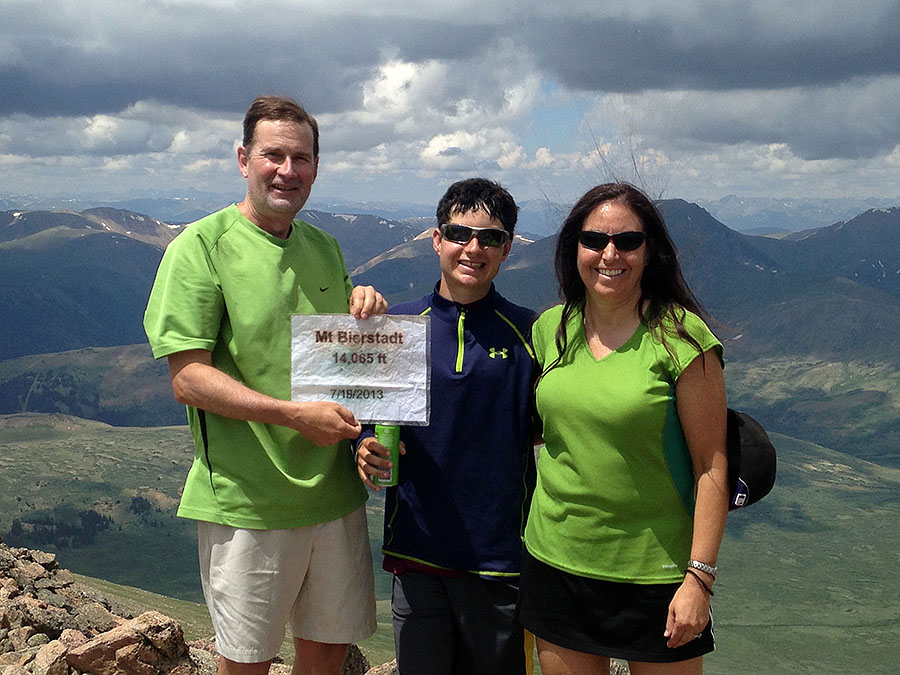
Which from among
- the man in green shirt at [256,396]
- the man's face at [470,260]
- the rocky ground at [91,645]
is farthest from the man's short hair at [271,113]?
the rocky ground at [91,645]

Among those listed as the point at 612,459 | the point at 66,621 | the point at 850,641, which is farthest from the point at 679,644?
the point at 850,641

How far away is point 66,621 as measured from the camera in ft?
49.5

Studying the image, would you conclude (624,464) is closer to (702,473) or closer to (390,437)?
(702,473)

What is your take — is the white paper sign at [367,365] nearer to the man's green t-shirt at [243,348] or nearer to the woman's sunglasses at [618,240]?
the man's green t-shirt at [243,348]

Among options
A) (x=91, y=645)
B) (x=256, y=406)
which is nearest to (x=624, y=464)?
(x=256, y=406)

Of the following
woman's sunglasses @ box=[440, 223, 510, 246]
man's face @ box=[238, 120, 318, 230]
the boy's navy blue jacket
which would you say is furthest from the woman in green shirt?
man's face @ box=[238, 120, 318, 230]

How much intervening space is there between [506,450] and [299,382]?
1667 mm

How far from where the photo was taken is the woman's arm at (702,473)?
19.0ft

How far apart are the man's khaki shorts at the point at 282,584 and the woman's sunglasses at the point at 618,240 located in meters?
3.01

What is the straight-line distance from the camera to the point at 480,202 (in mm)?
6855

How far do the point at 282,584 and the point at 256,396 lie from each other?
5.28 feet

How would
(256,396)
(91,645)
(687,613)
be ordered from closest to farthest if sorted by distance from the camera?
(687,613), (256,396), (91,645)

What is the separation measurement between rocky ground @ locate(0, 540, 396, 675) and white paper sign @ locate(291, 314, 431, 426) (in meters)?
5.46

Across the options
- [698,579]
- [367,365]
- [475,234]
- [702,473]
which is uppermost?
[475,234]
